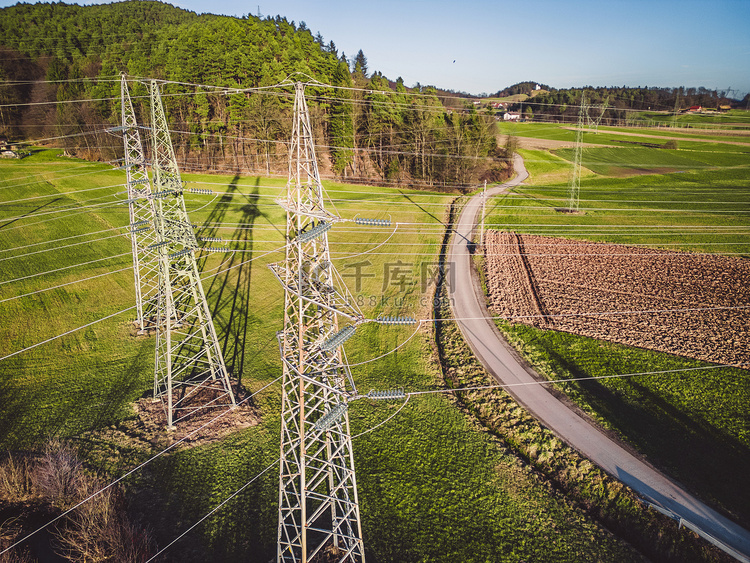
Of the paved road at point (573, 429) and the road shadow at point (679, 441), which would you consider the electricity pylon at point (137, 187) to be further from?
the road shadow at point (679, 441)

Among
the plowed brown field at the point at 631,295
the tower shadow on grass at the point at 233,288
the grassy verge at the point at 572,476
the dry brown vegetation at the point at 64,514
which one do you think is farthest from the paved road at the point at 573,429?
the dry brown vegetation at the point at 64,514

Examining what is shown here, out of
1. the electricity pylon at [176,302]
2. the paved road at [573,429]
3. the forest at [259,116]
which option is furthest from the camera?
the forest at [259,116]

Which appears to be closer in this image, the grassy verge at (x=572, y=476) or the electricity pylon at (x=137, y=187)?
the grassy verge at (x=572, y=476)

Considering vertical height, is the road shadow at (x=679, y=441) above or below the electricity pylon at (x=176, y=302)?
below

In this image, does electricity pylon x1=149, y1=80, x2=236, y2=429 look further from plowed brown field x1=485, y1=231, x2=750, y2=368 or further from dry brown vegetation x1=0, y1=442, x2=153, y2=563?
plowed brown field x1=485, y1=231, x2=750, y2=368

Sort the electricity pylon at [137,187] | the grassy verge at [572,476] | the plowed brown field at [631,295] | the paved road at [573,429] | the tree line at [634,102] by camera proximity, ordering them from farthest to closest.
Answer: the tree line at [634,102], the plowed brown field at [631,295], the electricity pylon at [137,187], the paved road at [573,429], the grassy verge at [572,476]

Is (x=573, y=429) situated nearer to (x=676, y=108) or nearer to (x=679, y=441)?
(x=679, y=441)

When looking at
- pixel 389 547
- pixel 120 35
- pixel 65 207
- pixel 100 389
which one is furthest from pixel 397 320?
pixel 120 35
